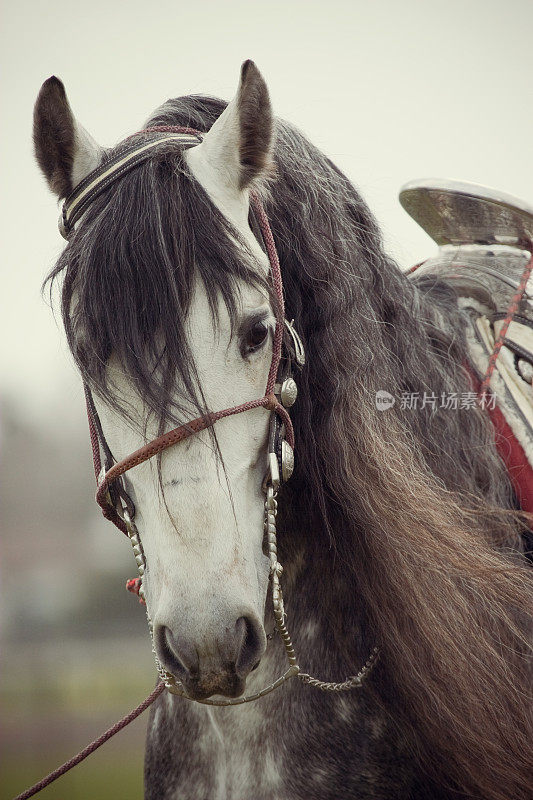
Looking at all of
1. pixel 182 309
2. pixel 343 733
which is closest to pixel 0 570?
pixel 343 733

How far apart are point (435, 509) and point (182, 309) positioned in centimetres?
61

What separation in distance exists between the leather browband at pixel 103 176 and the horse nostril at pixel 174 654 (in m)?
0.73

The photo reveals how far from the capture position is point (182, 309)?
3.60 ft

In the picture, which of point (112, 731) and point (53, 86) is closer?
point (53, 86)

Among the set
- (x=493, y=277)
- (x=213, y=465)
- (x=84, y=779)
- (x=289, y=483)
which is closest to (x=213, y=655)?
(x=213, y=465)

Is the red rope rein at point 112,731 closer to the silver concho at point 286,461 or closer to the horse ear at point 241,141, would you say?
the silver concho at point 286,461

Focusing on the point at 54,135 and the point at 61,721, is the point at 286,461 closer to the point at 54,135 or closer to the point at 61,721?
the point at 54,135

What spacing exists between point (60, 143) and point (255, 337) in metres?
0.51

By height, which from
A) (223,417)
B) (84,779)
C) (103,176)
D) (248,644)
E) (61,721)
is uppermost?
(103,176)

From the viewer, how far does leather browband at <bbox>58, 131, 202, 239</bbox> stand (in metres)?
1.24

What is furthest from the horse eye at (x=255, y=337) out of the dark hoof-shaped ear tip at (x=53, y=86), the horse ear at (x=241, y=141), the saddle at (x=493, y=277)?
the saddle at (x=493, y=277)

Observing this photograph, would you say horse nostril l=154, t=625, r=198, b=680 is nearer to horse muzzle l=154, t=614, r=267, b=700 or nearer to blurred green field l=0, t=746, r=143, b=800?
horse muzzle l=154, t=614, r=267, b=700

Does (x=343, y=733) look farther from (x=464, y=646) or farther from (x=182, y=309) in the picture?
(x=182, y=309)

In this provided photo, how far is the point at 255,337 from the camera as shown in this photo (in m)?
1.16
